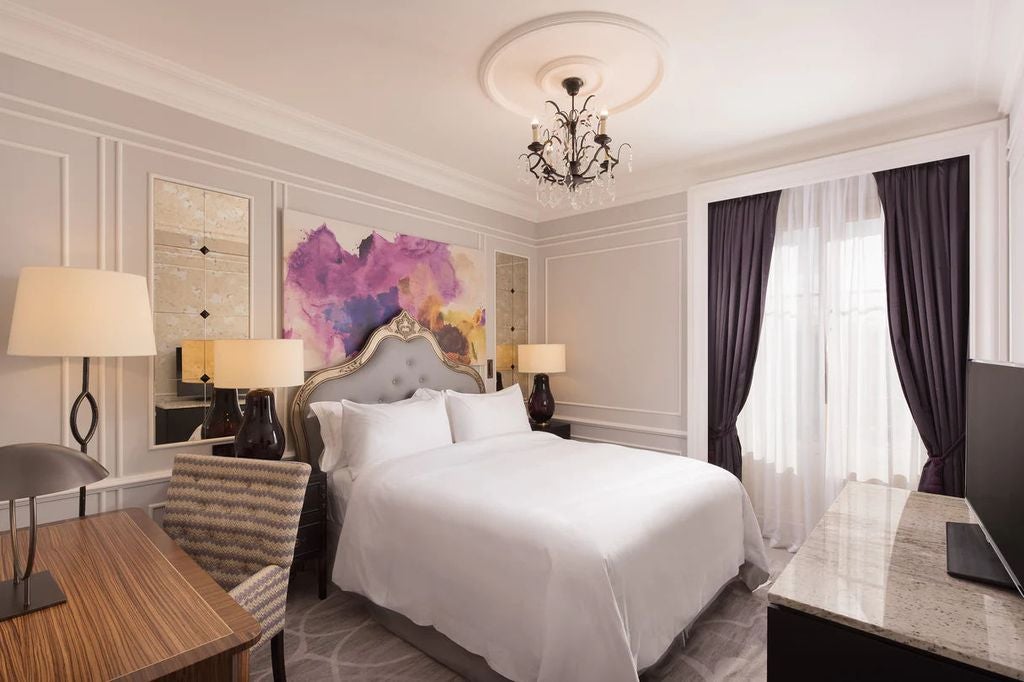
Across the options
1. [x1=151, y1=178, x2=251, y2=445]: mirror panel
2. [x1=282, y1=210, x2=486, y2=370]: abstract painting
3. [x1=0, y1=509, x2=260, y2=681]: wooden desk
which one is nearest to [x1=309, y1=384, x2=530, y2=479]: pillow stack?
[x1=282, y1=210, x2=486, y2=370]: abstract painting

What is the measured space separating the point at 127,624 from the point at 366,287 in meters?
2.61

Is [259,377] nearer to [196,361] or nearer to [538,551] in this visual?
[196,361]

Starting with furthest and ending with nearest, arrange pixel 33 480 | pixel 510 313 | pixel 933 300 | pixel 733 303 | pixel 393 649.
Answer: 1. pixel 510 313
2. pixel 733 303
3. pixel 933 300
4. pixel 393 649
5. pixel 33 480

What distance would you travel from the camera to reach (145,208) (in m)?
2.59

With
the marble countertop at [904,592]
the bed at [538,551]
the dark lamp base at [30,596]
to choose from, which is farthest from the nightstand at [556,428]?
the dark lamp base at [30,596]

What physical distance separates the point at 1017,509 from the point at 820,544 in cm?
46

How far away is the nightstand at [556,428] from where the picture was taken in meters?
4.37

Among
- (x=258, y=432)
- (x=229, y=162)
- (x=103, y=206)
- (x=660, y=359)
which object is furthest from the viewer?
(x=660, y=359)

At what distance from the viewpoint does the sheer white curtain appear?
3217 mm

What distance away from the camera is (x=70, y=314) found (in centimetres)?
190

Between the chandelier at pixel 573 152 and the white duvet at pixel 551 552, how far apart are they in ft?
4.88

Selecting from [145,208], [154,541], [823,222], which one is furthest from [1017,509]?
[145,208]

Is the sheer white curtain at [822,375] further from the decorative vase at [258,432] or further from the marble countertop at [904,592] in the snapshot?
the decorative vase at [258,432]

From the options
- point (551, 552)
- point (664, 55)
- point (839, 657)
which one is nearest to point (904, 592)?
point (839, 657)
